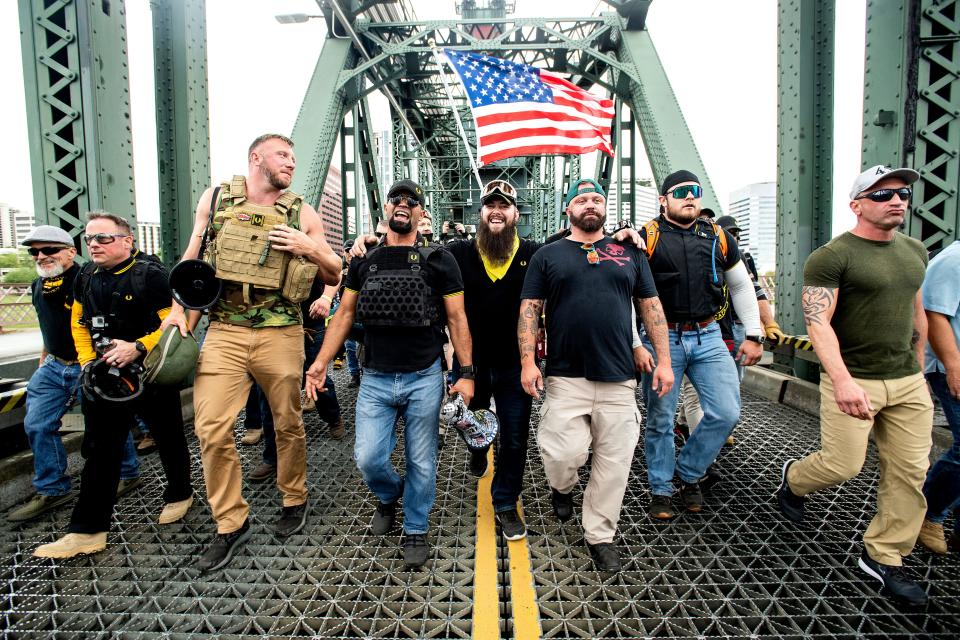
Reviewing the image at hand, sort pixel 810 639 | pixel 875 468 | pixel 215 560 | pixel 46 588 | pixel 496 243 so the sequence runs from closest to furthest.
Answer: pixel 810 639 < pixel 46 588 < pixel 215 560 < pixel 496 243 < pixel 875 468

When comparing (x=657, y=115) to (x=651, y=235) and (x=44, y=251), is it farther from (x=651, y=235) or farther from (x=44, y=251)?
(x=44, y=251)

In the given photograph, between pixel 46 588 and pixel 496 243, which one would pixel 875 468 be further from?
pixel 46 588

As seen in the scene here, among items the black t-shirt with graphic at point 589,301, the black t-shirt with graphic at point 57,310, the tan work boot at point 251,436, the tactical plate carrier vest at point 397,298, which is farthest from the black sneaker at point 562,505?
the black t-shirt with graphic at point 57,310

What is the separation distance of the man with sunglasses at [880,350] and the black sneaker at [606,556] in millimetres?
1357

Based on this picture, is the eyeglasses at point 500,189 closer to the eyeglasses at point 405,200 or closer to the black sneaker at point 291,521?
the eyeglasses at point 405,200

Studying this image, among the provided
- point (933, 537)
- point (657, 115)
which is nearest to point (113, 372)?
point (933, 537)

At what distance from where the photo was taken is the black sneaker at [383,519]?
3062 mm

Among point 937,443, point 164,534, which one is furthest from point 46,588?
point 937,443

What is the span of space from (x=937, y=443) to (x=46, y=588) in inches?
252

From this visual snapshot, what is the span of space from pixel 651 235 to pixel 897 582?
2.42m

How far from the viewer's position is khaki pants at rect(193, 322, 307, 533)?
2.85m

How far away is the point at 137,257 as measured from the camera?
340 cm

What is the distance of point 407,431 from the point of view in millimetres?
2984

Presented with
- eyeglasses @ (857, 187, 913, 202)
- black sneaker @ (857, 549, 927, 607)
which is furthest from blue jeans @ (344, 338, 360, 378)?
eyeglasses @ (857, 187, 913, 202)
